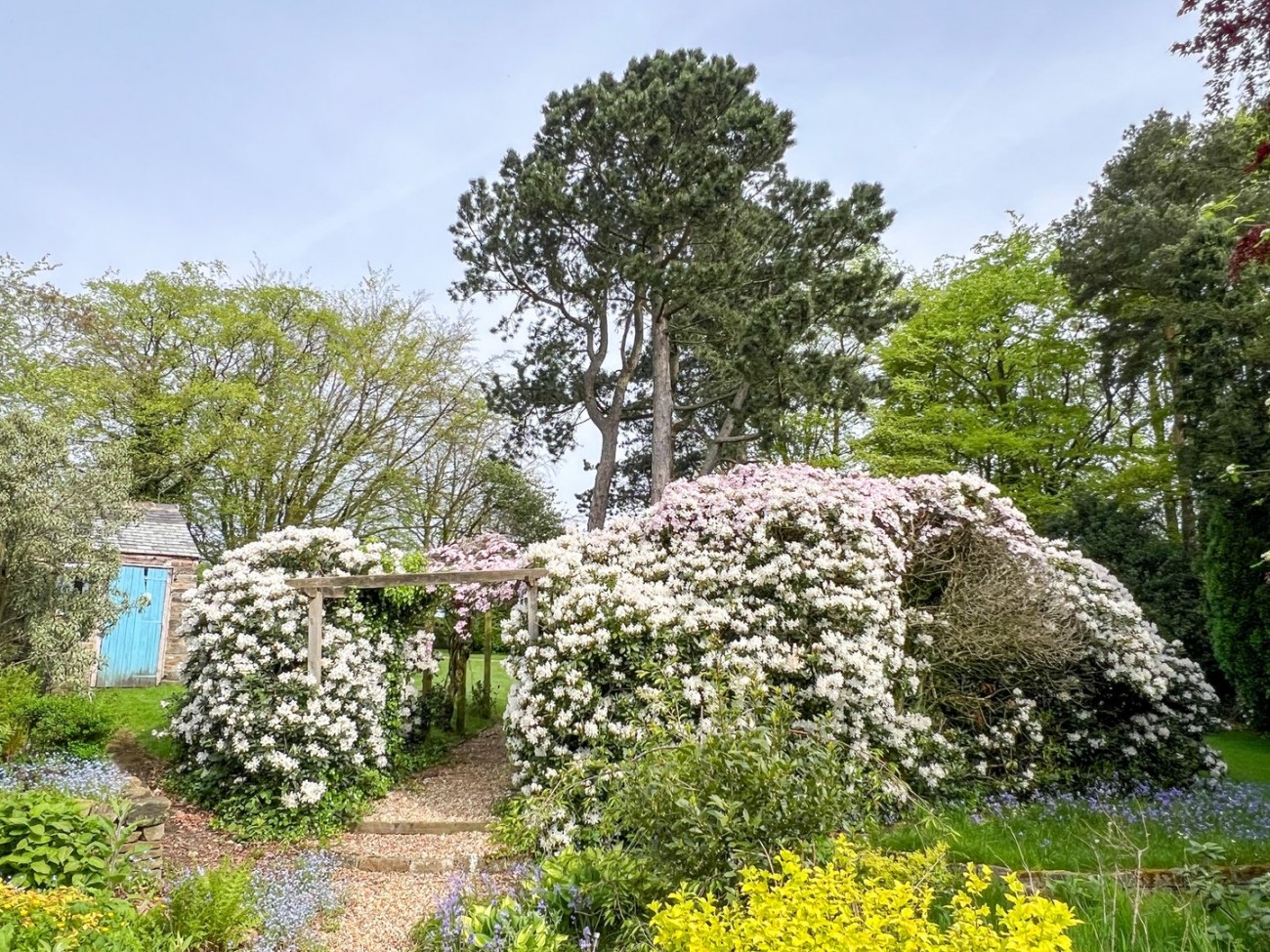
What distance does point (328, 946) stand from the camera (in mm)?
4109

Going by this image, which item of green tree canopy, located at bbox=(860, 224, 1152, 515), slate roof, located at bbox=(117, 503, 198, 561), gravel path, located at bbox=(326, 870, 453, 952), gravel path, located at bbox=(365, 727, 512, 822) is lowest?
gravel path, located at bbox=(365, 727, 512, 822)

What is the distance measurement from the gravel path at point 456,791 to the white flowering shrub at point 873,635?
4.06 feet

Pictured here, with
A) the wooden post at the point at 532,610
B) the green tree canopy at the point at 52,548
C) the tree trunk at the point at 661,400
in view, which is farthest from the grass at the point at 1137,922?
the green tree canopy at the point at 52,548

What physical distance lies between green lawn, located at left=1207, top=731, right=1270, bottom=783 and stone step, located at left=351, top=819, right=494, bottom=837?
804 centimetres

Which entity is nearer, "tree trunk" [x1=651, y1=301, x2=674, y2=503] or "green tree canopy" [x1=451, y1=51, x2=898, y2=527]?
"green tree canopy" [x1=451, y1=51, x2=898, y2=527]

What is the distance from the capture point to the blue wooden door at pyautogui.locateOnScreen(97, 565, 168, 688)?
1270cm

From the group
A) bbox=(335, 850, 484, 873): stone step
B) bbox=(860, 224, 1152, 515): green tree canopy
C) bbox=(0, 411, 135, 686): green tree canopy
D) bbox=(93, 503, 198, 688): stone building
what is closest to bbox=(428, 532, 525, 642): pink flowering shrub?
bbox=(335, 850, 484, 873): stone step

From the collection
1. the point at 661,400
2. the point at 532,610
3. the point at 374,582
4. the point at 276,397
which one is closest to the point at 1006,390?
the point at 661,400

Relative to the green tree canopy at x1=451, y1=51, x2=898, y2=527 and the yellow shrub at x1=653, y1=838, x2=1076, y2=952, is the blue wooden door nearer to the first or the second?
the green tree canopy at x1=451, y1=51, x2=898, y2=527

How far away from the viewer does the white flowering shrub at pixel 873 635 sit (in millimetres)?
5941

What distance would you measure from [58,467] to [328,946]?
6.55m

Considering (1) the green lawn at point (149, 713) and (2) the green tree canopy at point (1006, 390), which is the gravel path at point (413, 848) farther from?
(2) the green tree canopy at point (1006, 390)

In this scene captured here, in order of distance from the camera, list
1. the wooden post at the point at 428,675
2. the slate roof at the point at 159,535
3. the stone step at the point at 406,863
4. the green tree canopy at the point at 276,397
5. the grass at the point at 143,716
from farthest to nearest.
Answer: the green tree canopy at the point at 276,397
the slate roof at the point at 159,535
the wooden post at the point at 428,675
the grass at the point at 143,716
the stone step at the point at 406,863

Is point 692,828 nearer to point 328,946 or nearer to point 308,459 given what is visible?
point 328,946
